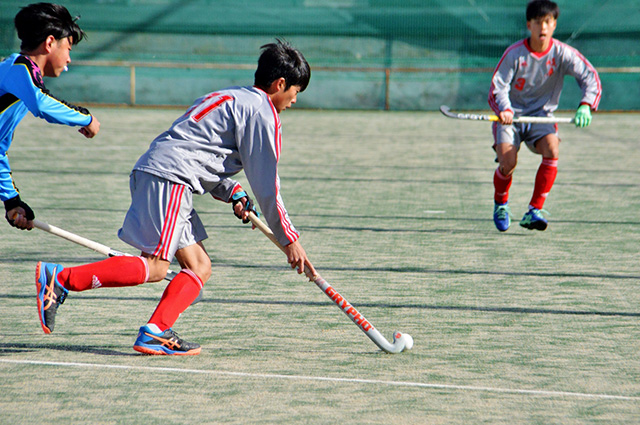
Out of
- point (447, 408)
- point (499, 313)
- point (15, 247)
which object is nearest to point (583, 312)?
point (499, 313)

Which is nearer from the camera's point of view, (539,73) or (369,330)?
(369,330)

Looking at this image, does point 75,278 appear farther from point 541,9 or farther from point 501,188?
point 541,9

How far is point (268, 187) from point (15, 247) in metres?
2.78

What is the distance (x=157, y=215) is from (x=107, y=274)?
28 cm

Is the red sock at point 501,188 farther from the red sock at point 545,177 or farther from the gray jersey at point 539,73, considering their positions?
the gray jersey at point 539,73

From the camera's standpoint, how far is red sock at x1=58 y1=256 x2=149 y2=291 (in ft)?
10.2

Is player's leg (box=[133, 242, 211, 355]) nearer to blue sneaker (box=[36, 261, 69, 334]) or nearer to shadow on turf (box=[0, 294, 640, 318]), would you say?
blue sneaker (box=[36, 261, 69, 334])

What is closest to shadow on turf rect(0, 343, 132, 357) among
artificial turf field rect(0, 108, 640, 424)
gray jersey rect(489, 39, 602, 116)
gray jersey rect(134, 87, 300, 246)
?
artificial turf field rect(0, 108, 640, 424)

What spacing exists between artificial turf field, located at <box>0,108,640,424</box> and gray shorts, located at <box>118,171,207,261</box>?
431mm

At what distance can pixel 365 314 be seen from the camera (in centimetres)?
392

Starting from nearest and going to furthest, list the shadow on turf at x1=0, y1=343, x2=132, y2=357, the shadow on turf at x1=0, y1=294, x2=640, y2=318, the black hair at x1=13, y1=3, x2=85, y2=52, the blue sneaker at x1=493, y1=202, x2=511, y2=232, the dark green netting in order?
the shadow on turf at x1=0, y1=343, x2=132, y2=357 < the black hair at x1=13, y1=3, x2=85, y2=52 < the shadow on turf at x1=0, y1=294, x2=640, y2=318 < the blue sneaker at x1=493, y1=202, x2=511, y2=232 < the dark green netting

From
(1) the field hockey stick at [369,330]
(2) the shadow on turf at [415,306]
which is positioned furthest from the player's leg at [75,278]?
(2) the shadow on turf at [415,306]

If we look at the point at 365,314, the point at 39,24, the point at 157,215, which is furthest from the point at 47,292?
the point at 365,314

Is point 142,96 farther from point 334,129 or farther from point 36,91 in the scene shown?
point 36,91
